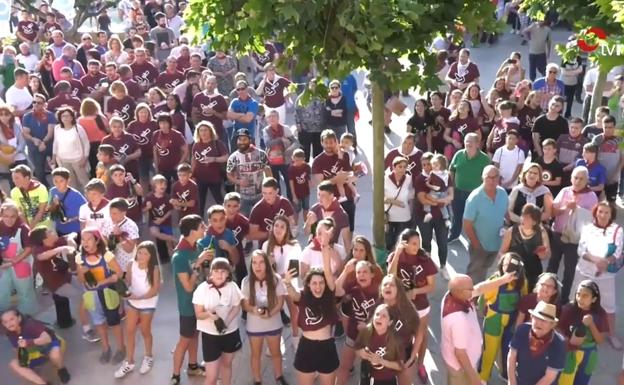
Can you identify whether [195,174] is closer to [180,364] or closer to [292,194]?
[292,194]

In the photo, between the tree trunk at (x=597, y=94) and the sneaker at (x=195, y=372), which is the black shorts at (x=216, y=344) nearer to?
the sneaker at (x=195, y=372)

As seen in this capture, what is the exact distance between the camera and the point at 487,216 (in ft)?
24.8

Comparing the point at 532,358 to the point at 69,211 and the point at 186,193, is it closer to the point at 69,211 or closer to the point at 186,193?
the point at 186,193

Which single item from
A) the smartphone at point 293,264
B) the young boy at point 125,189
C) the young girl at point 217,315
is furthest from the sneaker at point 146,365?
the young boy at point 125,189

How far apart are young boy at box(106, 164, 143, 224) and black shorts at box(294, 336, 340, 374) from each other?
3.37m

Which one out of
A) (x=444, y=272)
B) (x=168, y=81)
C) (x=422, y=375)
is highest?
(x=168, y=81)

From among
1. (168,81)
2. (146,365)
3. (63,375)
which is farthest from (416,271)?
(168,81)

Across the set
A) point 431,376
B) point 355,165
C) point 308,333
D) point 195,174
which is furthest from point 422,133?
point 308,333

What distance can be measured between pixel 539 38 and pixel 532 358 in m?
10.2

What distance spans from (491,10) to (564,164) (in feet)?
13.8

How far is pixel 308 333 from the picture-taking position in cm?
610

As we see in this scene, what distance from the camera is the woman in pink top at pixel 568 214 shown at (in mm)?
7625

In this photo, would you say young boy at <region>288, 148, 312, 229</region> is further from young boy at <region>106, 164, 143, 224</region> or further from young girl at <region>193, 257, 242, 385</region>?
young girl at <region>193, 257, 242, 385</region>

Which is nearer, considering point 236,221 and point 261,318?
point 261,318
